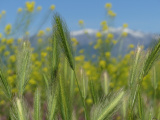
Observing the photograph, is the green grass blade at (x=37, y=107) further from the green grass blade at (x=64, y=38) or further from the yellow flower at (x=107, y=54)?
the yellow flower at (x=107, y=54)

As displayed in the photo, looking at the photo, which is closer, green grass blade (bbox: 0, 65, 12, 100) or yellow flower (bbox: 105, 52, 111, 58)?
green grass blade (bbox: 0, 65, 12, 100)

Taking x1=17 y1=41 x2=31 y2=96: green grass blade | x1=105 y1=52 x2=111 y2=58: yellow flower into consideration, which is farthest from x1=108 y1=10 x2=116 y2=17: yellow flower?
x1=17 y1=41 x2=31 y2=96: green grass blade

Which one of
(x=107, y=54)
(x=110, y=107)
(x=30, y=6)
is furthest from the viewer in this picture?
(x=30, y=6)

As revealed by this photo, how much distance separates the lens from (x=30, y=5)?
16.3ft

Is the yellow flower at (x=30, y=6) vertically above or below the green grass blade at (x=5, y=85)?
above

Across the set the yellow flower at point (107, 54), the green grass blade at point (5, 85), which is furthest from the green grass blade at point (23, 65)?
the yellow flower at point (107, 54)

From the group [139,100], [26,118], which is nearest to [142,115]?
[139,100]

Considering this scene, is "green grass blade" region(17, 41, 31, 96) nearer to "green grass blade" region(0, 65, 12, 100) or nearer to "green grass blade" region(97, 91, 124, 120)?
"green grass blade" region(0, 65, 12, 100)

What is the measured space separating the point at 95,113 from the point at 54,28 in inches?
9.4

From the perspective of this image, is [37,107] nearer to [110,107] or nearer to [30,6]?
[110,107]

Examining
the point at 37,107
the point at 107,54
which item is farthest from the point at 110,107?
the point at 107,54

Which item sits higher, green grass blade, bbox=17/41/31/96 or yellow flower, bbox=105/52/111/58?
green grass blade, bbox=17/41/31/96

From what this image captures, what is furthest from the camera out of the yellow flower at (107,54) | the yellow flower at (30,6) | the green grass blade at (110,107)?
the yellow flower at (30,6)

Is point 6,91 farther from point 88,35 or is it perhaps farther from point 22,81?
point 88,35
